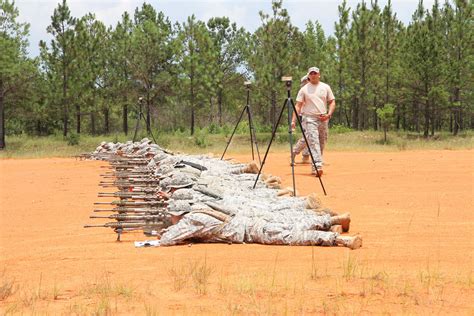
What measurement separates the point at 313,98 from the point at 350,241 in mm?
5842

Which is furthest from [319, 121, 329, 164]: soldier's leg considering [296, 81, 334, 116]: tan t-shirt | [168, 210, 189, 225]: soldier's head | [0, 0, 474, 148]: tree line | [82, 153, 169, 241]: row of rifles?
[0, 0, 474, 148]: tree line

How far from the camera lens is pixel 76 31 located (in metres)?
32.1

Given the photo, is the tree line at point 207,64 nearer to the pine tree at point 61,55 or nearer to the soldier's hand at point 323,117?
the pine tree at point 61,55

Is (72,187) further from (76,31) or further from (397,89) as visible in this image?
(397,89)

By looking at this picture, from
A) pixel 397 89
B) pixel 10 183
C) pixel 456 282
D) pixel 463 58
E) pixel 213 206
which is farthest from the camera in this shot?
pixel 397 89

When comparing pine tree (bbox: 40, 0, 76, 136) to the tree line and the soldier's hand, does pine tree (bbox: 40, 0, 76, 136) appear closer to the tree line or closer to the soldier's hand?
the tree line

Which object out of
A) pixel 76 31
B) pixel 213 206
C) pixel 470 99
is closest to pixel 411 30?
pixel 470 99

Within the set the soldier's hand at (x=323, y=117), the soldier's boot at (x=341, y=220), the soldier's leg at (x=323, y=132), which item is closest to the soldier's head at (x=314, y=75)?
the soldier's hand at (x=323, y=117)

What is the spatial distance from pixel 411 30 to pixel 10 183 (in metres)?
27.6

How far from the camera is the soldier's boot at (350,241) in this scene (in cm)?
490

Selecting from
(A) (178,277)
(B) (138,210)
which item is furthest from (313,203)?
(A) (178,277)

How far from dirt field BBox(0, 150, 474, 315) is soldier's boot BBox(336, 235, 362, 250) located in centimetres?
7

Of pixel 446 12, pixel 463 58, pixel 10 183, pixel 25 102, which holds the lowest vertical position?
pixel 10 183

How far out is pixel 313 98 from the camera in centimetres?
1045
